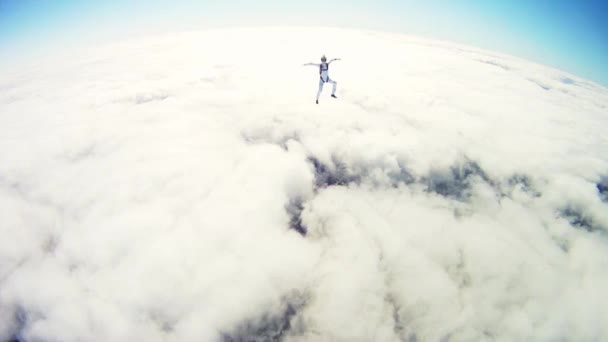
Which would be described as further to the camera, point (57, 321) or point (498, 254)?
point (498, 254)

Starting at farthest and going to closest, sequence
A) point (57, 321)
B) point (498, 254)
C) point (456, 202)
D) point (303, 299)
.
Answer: point (456, 202)
point (498, 254)
point (303, 299)
point (57, 321)

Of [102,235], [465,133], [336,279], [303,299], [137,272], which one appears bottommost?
[303,299]

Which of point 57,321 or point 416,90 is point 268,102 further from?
point 57,321

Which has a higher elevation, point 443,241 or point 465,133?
point 465,133

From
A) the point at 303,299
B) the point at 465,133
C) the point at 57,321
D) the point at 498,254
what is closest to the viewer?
the point at 57,321

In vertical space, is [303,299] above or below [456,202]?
below

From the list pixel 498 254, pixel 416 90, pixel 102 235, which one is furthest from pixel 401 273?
pixel 416 90

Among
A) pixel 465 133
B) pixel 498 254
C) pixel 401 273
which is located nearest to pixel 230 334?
pixel 401 273

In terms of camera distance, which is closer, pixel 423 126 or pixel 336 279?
pixel 336 279

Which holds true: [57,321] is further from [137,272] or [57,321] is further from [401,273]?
[401,273]
